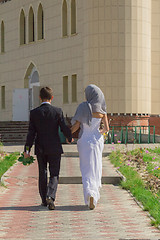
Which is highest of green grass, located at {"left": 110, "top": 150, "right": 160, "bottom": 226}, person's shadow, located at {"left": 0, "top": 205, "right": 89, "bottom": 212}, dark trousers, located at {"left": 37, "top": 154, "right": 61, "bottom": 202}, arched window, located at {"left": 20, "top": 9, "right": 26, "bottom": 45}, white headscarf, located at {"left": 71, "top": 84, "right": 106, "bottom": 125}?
arched window, located at {"left": 20, "top": 9, "right": 26, "bottom": 45}

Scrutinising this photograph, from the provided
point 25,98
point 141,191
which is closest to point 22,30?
point 25,98

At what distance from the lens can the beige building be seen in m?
32.4

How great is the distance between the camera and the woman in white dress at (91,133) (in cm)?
1002

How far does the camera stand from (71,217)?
29.1 ft

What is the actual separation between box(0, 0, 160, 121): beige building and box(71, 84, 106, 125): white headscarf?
72.8 feet

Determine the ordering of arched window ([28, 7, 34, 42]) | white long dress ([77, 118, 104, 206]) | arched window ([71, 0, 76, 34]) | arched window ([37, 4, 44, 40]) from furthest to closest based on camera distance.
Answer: arched window ([28, 7, 34, 42]), arched window ([37, 4, 44, 40]), arched window ([71, 0, 76, 34]), white long dress ([77, 118, 104, 206])

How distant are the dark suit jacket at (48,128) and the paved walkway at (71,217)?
2.99 ft

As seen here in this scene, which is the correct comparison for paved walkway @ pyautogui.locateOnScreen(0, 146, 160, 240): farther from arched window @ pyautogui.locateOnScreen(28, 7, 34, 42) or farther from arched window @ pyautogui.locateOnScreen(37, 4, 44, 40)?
arched window @ pyautogui.locateOnScreen(28, 7, 34, 42)

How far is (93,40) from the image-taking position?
32.8 m

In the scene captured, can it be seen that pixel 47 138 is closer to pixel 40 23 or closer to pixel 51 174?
pixel 51 174

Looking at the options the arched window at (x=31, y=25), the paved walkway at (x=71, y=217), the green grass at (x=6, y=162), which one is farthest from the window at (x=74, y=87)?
the paved walkway at (x=71, y=217)

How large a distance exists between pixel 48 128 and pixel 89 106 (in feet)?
2.42

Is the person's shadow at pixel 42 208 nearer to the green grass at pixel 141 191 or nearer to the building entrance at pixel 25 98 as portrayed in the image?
the green grass at pixel 141 191

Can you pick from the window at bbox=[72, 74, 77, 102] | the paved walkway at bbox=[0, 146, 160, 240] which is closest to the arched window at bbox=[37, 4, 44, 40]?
the window at bbox=[72, 74, 77, 102]
